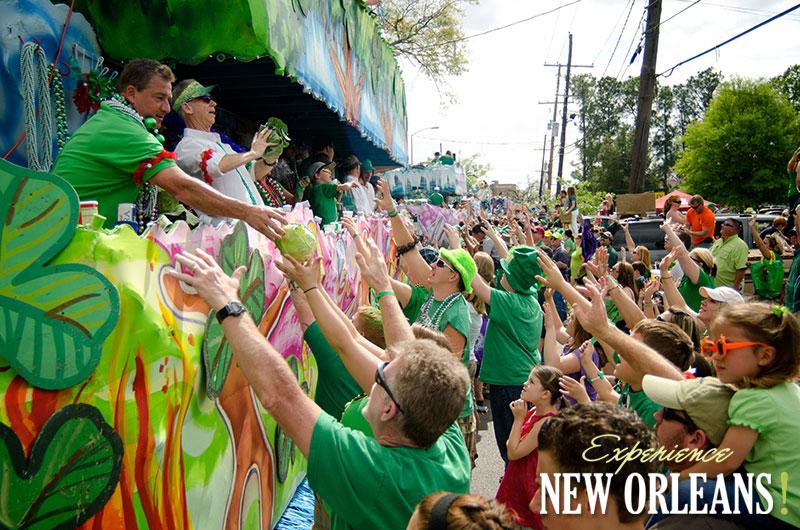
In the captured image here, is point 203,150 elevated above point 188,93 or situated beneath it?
situated beneath

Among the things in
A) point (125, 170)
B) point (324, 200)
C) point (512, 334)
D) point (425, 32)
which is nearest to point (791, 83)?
point (425, 32)

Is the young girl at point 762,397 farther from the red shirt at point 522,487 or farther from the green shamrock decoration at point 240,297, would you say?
the green shamrock decoration at point 240,297

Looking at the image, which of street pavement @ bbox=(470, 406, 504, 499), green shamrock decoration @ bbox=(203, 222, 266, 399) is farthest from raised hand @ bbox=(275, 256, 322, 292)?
street pavement @ bbox=(470, 406, 504, 499)

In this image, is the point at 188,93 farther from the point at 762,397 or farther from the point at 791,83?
the point at 791,83

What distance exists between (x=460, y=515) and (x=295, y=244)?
170 cm

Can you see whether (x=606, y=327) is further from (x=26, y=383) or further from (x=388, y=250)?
(x=388, y=250)

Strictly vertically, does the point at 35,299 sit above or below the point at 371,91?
below

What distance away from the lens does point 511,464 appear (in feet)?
11.7

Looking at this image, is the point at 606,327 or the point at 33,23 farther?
the point at 33,23

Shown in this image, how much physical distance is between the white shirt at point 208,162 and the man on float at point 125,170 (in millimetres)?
963

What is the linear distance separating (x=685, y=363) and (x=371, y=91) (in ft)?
23.4

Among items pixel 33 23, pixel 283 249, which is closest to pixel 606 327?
pixel 283 249

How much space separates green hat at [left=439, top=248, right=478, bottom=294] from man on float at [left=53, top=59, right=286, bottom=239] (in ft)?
6.44

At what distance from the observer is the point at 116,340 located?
2352 millimetres
